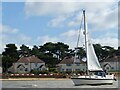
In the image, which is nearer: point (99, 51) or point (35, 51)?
point (35, 51)

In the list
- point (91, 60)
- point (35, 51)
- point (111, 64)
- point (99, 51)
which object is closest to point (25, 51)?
point (35, 51)

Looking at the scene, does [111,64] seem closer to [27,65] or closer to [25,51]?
[27,65]

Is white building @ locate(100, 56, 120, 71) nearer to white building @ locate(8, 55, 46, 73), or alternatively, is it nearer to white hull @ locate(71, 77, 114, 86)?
white building @ locate(8, 55, 46, 73)

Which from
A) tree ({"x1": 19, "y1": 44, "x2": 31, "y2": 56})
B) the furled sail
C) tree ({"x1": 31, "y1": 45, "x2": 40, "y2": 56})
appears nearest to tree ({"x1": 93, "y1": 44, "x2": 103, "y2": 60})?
tree ({"x1": 31, "y1": 45, "x2": 40, "y2": 56})

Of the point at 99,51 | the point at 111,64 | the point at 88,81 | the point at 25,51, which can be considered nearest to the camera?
the point at 88,81

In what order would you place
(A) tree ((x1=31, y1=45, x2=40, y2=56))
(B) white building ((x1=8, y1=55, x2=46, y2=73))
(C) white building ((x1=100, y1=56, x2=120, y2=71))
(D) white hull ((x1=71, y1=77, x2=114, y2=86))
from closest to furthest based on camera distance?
(D) white hull ((x1=71, y1=77, x2=114, y2=86))
(B) white building ((x1=8, y1=55, x2=46, y2=73))
(C) white building ((x1=100, y1=56, x2=120, y2=71))
(A) tree ((x1=31, y1=45, x2=40, y2=56))

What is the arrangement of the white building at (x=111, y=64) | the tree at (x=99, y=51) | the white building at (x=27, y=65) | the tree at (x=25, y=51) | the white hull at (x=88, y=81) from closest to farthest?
the white hull at (x=88, y=81)
the white building at (x=27, y=65)
the white building at (x=111, y=64)
the tree at (x=25, y=51)
the tree at (x=99, y=51)

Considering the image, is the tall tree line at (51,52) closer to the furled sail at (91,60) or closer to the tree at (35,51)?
the tree at (35,51)

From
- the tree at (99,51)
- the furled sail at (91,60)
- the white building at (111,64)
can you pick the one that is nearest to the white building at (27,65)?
the white building at (111,64)

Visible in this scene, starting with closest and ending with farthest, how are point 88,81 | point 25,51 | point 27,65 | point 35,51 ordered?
point 88,81
point 27,65
point 35,51
point 25,51

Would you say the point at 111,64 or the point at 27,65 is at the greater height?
the point at 111,64

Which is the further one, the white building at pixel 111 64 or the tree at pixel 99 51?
the tree at pixel 99 51


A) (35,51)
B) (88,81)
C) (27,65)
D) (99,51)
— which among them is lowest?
(88,81)

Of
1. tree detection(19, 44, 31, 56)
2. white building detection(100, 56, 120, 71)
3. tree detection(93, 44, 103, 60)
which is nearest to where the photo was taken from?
white building detection(100, 56, 120, 71)
